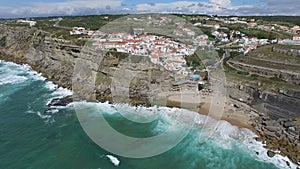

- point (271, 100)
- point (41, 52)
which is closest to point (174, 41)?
point (41, 52)

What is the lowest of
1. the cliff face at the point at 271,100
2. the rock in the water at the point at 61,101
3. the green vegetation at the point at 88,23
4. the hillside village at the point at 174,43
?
the rock in the water at the point at 61,101

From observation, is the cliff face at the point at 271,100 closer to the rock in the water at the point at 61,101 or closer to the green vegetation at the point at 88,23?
the rock in the water at the point at 61,101

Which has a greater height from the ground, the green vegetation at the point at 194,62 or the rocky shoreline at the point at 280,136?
the green vegetation at the point at 194,62

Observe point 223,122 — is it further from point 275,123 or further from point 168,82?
point 168,82

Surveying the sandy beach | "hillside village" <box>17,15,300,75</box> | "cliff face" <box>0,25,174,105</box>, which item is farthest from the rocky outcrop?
"cliff face" <box>0,25,174,105</box>

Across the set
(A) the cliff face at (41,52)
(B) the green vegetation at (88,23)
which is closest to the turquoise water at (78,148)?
(A) the cliff face at (41,52)

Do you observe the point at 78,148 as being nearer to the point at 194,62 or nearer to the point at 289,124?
the point at 289,124

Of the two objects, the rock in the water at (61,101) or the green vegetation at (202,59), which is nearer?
the rock in the water at (61,101)
